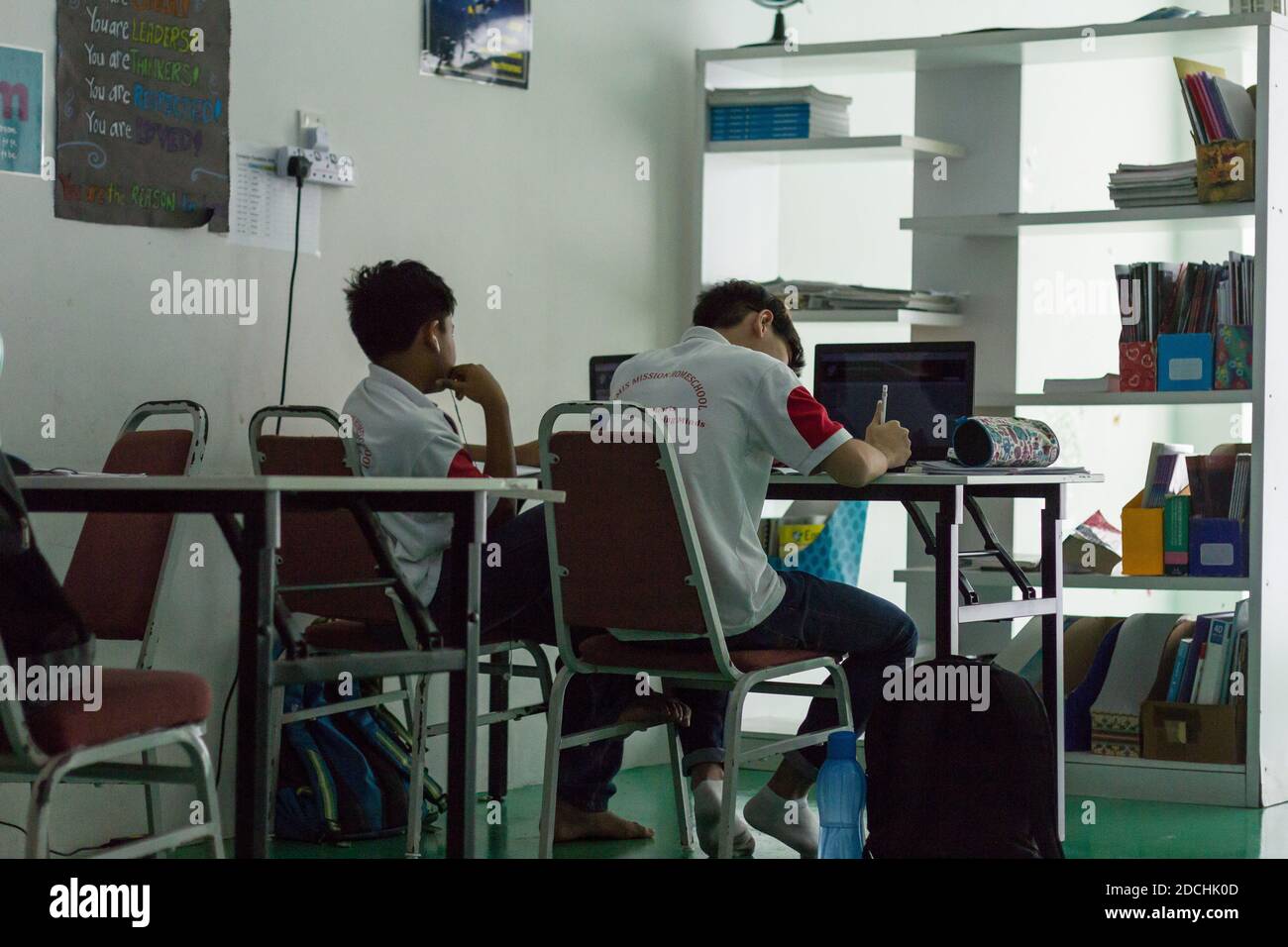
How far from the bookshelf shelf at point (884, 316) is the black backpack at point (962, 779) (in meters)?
1.71

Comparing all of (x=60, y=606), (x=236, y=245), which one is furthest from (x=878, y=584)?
(x=60, y=606)

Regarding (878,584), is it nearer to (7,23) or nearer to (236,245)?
(236,245)

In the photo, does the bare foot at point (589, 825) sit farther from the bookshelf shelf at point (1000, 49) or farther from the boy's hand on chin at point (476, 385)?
the bookshelf shelf at point (1000, 49)

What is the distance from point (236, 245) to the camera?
12.3ft

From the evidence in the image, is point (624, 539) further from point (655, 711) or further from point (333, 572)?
point (333, 572)

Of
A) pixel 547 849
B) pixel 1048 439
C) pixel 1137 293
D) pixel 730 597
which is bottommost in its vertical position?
pixel 547 849

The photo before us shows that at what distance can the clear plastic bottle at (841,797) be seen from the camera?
3.08 metres

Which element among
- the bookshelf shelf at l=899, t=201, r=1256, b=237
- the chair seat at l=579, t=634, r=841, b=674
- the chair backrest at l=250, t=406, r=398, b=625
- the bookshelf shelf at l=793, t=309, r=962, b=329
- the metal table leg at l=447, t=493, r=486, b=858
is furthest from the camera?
the bookshelf shelf at l=793, t=309, r=962, b=329

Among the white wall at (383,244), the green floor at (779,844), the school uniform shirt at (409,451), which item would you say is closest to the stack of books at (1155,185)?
the white wall at (383,244)

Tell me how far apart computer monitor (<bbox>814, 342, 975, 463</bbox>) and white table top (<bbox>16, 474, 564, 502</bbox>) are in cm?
152

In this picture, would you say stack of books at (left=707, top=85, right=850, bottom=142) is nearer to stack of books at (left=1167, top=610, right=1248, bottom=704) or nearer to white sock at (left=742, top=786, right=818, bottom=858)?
stack of books at (left=1167, top=610, right=1248, bottom=704)

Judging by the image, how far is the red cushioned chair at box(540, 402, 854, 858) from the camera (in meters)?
3.03

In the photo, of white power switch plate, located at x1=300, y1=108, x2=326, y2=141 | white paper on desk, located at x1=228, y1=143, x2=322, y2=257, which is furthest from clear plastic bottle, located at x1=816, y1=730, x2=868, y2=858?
white power switch plate, located at x1=300, y1=108, x2=326, y2=141

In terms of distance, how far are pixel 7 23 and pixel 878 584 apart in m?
3.59
